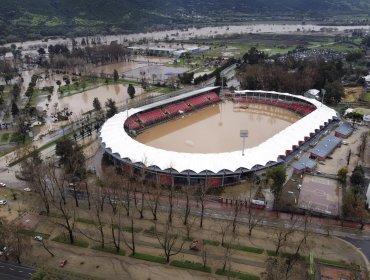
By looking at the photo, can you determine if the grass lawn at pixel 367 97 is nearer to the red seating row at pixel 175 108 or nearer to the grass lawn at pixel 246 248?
the red seating row at pixel 175 108

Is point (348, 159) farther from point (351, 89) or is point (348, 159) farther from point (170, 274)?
point (351, 89)

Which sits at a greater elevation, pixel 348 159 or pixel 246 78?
pixel 246 78

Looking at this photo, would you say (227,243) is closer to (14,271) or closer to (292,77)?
(14,271)

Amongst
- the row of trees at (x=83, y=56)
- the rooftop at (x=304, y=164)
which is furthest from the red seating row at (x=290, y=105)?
the row of trees at (x=83, y=56)

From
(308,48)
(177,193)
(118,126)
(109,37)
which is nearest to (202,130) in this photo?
(118,126)

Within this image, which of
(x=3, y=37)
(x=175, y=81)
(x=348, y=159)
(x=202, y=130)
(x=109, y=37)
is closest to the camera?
(x=348, y=159)

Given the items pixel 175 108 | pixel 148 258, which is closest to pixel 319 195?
pixel 148 258

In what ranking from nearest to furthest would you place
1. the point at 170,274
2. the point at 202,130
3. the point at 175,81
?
the point at 170,274
the point at 202,130
the point at 175,81
